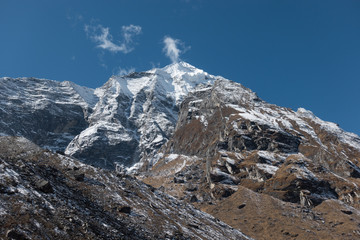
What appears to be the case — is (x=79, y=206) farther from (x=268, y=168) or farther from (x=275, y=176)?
(x=268, y=168)

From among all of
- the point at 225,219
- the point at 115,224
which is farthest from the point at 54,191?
the point at 225,219

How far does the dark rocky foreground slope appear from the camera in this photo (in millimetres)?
31703

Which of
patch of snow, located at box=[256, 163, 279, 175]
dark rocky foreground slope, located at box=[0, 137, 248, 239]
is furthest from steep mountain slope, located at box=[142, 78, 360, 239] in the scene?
dark rocky foreground slope, located at box=[0, 137, 248, 239]

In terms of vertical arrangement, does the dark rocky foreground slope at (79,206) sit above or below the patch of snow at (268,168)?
below

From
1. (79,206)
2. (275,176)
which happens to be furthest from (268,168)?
(79,206)

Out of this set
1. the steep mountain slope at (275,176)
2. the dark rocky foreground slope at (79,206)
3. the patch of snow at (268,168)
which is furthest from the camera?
the patch of snow at (268,168)

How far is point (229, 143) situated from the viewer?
194m

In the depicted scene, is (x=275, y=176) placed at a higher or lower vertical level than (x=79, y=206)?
higher

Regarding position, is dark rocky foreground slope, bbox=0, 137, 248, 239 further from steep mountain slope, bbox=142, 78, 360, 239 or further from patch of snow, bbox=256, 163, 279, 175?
patch of snow, bbox=256, 163, 279, 175

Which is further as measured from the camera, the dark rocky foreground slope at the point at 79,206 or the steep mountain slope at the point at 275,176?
the steep mountain slope at the point at 275,176

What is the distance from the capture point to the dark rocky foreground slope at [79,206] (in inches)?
1248

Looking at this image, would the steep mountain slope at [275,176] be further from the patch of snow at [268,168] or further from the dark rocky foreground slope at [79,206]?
the dark rocky foreground slope at [79,206]

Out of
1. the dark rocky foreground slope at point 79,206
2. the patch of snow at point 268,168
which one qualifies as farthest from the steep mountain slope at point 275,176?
the dark rocky foreground slope at point 79,206

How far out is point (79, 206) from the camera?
4222 centimetres
